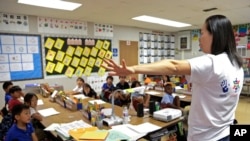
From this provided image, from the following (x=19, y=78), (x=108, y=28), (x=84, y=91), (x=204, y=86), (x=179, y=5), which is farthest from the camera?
(x=108, y=28)

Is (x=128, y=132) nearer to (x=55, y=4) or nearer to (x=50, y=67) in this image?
(x=55, y=4)

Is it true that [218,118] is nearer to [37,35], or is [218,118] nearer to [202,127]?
[202,127]

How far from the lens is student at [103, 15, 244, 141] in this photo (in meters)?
0.81

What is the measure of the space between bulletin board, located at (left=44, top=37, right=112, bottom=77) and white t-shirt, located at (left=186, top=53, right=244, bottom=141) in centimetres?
421

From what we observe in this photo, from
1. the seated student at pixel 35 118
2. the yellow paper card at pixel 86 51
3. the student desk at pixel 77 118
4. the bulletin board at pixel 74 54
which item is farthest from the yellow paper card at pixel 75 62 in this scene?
the seated student at pixel 35 118


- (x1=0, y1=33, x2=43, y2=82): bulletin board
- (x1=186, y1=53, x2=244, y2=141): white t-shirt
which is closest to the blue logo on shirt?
(x1=186, y1=53, x2=244, y2=141): white t-shirt

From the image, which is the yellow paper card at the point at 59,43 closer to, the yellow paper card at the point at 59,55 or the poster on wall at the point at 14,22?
the yellow paper card at the point at 59,55

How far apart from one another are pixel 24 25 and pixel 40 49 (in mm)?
688

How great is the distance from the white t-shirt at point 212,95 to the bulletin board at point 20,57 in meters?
4.65

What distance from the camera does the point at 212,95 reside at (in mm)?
879

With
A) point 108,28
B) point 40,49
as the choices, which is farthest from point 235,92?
point 108,28

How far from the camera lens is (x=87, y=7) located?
385cm

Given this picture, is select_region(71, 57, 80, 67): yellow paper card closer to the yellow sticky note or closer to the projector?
the projector

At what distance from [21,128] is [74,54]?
3.65 metres
